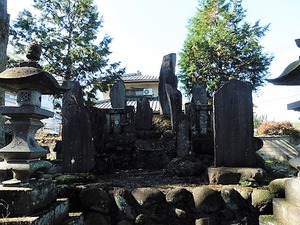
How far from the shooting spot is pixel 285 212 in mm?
3025

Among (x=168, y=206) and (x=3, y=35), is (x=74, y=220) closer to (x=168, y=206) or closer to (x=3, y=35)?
(x=168, y=206)

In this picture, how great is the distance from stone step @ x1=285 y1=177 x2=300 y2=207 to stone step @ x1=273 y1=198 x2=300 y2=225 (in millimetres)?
55

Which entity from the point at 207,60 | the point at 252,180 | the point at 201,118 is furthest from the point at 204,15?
the point at 252,180

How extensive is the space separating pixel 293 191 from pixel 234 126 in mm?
1804

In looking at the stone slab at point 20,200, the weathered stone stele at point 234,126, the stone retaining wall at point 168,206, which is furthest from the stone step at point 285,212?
the stone slab at point 20,200

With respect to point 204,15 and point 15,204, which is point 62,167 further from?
point 204,15

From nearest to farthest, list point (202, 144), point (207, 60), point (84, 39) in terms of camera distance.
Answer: point (202, 144) < point (84, 39) < point (207, 60)

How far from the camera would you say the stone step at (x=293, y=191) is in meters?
2.96

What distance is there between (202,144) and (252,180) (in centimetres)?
218

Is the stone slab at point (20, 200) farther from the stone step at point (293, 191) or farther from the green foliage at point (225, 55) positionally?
the green foliage at point (225, 55)

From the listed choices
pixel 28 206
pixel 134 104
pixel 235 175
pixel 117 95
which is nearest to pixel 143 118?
pixel 117 95

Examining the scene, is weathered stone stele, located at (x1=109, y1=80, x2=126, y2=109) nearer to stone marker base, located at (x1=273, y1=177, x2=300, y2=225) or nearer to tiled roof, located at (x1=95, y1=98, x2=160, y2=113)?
stone marker base, located at (x1=273, y1=177, x2=300, y2=225)

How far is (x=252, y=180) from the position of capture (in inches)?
159

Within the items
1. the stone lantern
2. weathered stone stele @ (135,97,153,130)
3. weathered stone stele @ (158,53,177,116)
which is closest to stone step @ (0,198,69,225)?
the stone lantern
